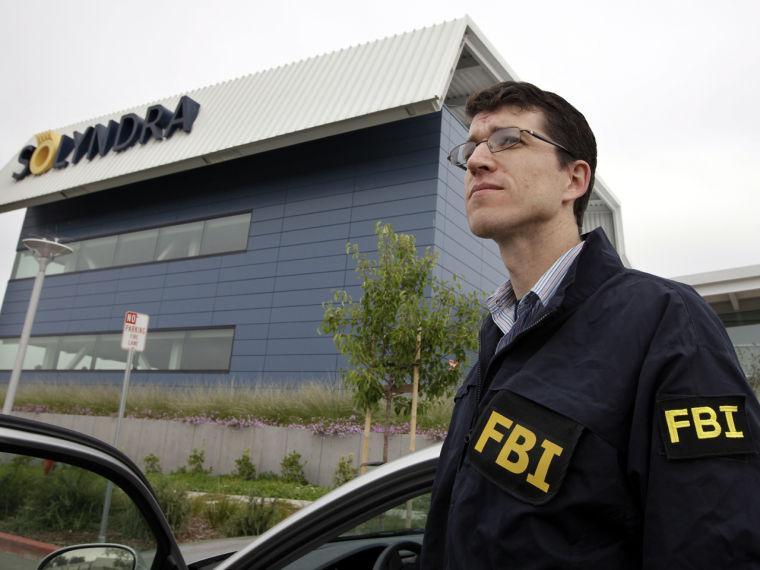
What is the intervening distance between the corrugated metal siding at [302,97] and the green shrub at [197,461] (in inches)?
356

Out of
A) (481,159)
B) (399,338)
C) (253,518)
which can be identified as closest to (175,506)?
(253,518)

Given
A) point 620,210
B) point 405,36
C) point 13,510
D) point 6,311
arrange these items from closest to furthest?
point 13,510, point 405,36, point 6,311, point 620,210

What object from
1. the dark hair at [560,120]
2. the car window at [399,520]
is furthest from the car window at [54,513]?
the dark hair at [560,120]

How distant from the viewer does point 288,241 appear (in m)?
18.0

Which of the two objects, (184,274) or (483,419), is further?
(184,274)

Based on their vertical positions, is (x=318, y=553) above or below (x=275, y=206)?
below

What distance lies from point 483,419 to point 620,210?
28.5 metres

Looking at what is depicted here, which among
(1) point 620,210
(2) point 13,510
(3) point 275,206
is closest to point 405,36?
(3) point 275,206

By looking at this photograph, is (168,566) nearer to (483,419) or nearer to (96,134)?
(483,419)

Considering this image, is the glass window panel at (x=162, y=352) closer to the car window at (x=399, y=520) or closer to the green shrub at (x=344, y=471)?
the green shrub at (x=344, y=471)

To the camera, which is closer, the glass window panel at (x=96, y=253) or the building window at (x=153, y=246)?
the building window at (x=153, y=246)

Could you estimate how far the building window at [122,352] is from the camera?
60.3ft

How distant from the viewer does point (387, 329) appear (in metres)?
8.73

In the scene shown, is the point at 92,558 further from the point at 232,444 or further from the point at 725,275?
the point at 725,275
